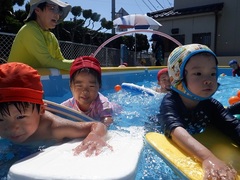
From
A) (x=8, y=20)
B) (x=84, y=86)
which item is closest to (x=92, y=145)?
(x=84, y=86)

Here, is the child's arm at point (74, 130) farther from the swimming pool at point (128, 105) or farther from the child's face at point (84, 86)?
the child's face at point (84, 86)

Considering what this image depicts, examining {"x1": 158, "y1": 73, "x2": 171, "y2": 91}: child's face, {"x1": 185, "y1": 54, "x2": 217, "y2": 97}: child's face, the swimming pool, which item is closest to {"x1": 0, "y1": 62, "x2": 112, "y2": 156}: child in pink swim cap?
the swimming pool

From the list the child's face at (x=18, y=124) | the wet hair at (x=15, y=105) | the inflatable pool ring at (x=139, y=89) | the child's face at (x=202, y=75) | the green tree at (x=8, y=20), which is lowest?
the inflatable pool ring at (x=139, y=89)

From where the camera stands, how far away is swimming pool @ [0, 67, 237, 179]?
1.79 metres

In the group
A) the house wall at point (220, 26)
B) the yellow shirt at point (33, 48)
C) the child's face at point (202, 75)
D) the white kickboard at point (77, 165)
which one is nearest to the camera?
the white kickboard at point (77, 165)

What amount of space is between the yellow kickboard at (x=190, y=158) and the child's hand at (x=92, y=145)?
39 centimetres

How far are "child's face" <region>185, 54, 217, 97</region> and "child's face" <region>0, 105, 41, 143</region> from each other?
1223mm

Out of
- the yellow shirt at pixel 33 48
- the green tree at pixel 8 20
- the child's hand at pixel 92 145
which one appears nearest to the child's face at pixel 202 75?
the child's hand at pixel 92 145

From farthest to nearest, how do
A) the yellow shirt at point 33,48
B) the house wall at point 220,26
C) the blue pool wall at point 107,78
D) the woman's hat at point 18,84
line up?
the house wall at point 220,26 < the blue pool wall at point 107,78 < the yellow shirt at point 33,48 < the woman's hat at point 18,84

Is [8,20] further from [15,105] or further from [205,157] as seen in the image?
[205,157]

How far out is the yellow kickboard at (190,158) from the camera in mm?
1492

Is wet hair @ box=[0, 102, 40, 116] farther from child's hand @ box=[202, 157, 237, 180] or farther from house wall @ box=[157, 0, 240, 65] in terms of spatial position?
house wall @ box=[157, 0, 240, 65]

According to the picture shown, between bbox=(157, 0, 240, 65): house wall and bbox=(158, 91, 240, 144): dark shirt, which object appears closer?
bbox=(158, 91, 240, 144): dark shirt

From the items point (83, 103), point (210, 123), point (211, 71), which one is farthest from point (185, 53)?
point (83, 103)
